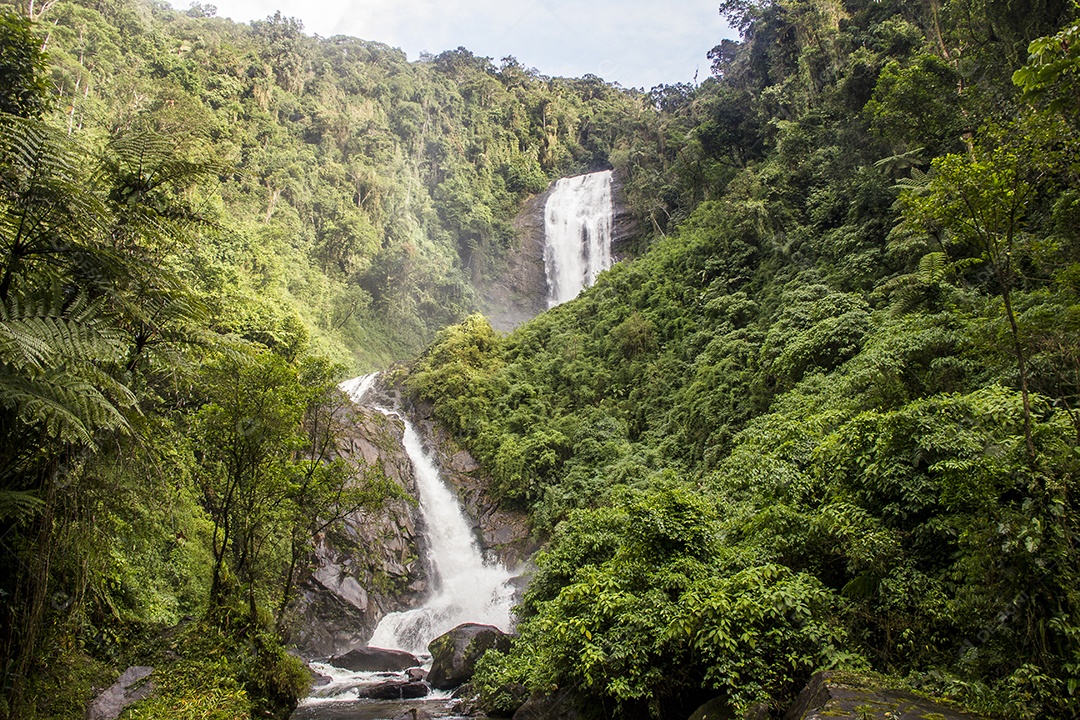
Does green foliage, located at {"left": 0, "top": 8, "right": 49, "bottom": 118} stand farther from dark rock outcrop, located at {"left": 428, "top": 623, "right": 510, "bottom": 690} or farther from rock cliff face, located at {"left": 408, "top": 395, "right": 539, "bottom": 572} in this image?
rock cliff face, located at {"left": 408, "top": 395, "right": 539, "bottom": 572}

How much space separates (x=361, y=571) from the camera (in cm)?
1852

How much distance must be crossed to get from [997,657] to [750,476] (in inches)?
141

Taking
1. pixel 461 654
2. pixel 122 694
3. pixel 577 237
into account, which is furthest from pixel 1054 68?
pixel 577 237

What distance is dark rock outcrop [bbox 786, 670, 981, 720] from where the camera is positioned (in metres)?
3.97

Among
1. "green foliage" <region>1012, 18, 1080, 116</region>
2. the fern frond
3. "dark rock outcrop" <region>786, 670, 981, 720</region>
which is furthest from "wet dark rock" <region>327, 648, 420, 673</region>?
"green foliage" <region>1012, 18, 1080, 116</region>

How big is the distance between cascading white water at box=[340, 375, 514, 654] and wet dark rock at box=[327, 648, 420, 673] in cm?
162

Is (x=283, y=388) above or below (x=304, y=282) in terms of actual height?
below

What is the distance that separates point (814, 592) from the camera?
572 centimetres

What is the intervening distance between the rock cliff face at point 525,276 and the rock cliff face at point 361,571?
65.7ft

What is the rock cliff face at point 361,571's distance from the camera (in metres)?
16.9

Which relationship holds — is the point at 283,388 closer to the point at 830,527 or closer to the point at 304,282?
the point at 830,527

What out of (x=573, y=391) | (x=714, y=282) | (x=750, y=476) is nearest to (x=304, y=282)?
(x=573, y=391)

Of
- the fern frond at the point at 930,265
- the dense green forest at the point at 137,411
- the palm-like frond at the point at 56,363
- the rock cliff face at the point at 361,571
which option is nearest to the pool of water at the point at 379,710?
the dense green forest at the point at 137,411

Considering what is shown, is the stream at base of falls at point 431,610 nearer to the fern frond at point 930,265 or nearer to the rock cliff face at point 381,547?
the rock cliff face at point 381,547
